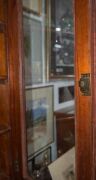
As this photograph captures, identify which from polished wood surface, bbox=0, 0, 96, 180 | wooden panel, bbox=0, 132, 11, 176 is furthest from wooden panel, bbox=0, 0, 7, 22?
wooden panel, bbox=0, 132, 11, 176

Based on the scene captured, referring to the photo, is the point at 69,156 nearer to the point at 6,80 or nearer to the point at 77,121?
the point at 77,121

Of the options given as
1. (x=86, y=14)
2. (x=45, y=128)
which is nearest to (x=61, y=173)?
(x=45, y=128)

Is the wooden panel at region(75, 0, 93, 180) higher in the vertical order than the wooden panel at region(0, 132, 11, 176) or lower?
higher

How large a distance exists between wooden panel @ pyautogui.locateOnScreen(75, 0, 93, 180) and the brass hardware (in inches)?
0.4

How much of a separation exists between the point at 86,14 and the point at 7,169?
686 millimetres

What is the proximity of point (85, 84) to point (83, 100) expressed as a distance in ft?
0.15

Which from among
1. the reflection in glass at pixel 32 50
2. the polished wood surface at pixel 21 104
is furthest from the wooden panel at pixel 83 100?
the reflection in glass at pixel 32 50

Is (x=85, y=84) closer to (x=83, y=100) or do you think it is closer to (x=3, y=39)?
(x=83, y=100)

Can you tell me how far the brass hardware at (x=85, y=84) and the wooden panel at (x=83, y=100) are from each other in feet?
0.04

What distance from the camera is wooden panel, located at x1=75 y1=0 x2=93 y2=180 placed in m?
0.61

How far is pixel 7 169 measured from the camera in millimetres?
951

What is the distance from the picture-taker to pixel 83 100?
64cm

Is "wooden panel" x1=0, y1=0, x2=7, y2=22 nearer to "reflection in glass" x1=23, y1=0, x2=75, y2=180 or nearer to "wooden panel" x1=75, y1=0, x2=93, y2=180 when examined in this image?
"reflection in glass" x1=23, y1=0, x2=75, y2=180

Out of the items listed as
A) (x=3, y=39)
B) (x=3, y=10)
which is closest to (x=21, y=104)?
(x=3, y=39)
